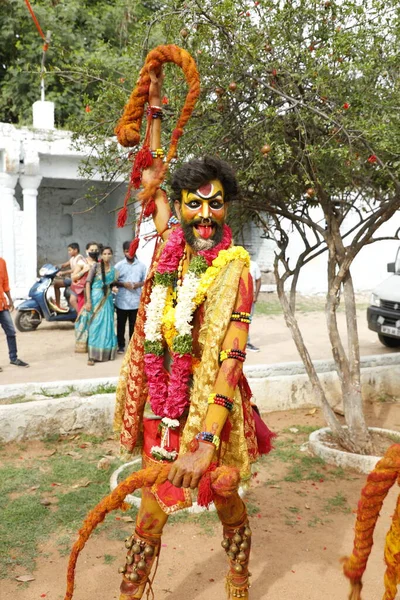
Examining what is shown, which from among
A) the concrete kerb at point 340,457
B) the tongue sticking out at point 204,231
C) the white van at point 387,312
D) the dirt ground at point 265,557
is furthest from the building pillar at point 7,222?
the tongue sticking out at point 204,231

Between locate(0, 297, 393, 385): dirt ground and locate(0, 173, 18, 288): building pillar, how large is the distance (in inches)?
69.1

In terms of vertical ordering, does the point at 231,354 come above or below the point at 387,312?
above

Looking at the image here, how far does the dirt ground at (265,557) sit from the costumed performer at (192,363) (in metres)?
0.69

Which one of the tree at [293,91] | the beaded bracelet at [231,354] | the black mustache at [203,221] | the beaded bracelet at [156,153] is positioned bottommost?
the beaded bracelet at [231,354]

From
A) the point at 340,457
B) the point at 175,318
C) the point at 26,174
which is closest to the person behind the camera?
the point at 175,318

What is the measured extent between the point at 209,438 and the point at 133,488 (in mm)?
436

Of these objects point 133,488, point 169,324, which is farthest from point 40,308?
point 133,488

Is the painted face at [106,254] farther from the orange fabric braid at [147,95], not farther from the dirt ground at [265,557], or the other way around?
the orange fabric braid at [147,95]

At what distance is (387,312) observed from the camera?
11141 millimetres

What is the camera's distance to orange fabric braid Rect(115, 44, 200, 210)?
128 inches

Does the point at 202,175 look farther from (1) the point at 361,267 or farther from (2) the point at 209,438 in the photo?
(1) the point at 361,267

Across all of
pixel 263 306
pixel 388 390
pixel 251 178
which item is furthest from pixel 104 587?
pixel 263 306

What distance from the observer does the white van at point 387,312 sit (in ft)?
36.1

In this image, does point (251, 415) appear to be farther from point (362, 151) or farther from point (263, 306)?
point (263, 306)
